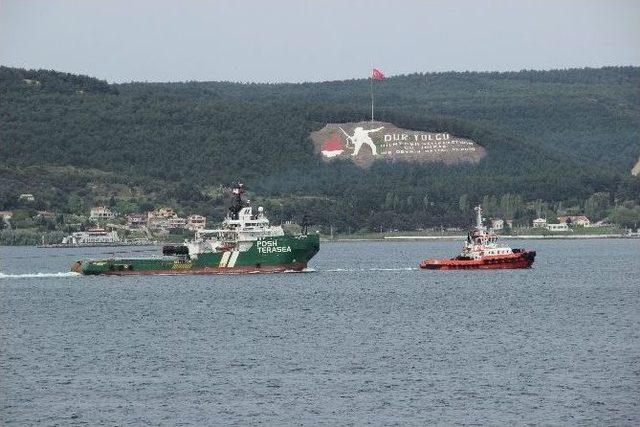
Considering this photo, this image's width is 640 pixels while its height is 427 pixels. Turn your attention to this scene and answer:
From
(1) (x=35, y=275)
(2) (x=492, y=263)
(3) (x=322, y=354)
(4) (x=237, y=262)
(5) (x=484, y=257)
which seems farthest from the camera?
(1) (x=35, y=275)

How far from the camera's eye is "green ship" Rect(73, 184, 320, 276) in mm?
142375

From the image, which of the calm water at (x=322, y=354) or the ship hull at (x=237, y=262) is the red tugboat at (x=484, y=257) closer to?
the ship hull at (x=237, y=262)

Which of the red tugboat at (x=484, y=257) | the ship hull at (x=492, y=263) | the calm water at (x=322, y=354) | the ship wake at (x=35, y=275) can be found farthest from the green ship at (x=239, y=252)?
the red tugboat at (x=484, y=257)

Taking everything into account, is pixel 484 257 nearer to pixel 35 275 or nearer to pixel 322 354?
pixel 35 275

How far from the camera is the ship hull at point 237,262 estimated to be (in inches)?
5610

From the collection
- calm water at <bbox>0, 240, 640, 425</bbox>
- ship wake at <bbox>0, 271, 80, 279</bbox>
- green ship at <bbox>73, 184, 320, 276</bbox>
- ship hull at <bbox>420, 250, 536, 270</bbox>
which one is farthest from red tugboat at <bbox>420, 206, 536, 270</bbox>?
ship wake at <bbox>0, 271, 80, 279</bbox>

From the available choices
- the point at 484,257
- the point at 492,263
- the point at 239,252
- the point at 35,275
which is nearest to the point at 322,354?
the point at 239,252

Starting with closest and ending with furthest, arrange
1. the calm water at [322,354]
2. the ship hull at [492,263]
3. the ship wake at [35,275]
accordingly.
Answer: the calm water at [322,354] → the ship hull at [492,263] → the ship wake at [35,275]

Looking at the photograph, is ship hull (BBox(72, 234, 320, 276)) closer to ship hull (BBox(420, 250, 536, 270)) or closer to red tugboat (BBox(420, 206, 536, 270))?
ship hull (BBox(420, 250, 536, 270))

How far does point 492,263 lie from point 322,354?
2804 inches

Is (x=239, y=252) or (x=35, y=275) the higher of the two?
(x=239, y=252)

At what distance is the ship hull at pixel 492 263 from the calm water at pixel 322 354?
704 inches

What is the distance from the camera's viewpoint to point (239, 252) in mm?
143875

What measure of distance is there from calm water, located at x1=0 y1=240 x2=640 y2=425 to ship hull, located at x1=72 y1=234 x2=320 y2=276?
983 centimetres
